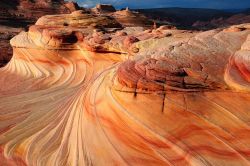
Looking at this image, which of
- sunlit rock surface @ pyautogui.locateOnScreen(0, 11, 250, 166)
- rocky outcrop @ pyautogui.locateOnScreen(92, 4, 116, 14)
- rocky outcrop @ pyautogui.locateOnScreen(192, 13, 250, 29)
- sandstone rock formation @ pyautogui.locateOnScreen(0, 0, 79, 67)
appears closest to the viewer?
sunlit rock surface @ pyautogui.locateOnScreen(0, 11, 250, 166)

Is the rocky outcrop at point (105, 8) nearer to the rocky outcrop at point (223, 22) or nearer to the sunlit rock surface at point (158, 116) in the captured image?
the rocky outcrop at point (223, 22)

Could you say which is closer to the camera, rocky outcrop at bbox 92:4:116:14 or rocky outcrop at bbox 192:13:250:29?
rocky outcrop at bbox 92:4:116:14

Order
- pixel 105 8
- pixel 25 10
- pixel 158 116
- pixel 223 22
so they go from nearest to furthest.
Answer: pixel 158 116
pixel 25 10
pixel 105 8
pixel 223 22

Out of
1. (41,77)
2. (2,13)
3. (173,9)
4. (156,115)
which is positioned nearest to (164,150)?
(156,115)

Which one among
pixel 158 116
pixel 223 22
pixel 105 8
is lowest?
pixel 223 22

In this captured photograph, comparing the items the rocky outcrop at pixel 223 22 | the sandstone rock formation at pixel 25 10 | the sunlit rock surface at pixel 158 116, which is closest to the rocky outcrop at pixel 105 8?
the sandstone rock formation at pixel 25 10

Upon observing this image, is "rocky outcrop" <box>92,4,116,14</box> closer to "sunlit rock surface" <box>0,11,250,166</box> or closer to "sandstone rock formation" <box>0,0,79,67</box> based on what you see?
"sandstone rock formation" <box>0,0,79,67</box>

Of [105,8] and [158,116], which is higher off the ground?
[158,116]

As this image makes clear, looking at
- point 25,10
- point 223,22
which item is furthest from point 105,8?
point 223,22

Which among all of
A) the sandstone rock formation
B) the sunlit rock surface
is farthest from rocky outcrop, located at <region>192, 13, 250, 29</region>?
the sunlit rock surface

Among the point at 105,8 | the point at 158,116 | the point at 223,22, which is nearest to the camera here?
the point at 158,116

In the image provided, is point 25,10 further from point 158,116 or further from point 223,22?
point 158,116

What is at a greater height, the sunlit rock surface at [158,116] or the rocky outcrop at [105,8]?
the sunlit rock surface at [158,116]
